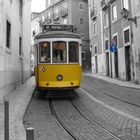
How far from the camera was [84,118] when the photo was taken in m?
9.95

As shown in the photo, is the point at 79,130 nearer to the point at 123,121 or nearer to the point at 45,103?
the point at 123,121

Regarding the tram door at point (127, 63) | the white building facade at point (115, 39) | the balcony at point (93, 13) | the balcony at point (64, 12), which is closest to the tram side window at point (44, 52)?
the white building facade at point (115, 39)

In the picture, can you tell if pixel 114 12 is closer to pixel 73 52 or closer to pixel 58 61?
pixel 73 52

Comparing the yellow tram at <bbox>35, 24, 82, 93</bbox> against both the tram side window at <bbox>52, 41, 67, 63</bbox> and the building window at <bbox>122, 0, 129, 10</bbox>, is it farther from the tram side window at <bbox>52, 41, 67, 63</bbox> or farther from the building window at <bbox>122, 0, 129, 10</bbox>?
the building window at <bbox>122, 0, 129, 10</bbox>

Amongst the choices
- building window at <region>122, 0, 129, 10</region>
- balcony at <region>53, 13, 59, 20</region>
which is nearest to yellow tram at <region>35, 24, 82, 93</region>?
building window at <region>122, 0, 129, 10</region>

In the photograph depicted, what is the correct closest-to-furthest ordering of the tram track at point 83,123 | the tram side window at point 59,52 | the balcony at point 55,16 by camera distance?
the tram track at point 83,123, the tram side window at point 59,52, the balcony at point 55,16

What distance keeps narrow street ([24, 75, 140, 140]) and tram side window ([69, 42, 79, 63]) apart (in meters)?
1.82

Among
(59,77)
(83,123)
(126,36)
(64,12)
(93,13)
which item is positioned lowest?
(83,123)

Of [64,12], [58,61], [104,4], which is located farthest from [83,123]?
[64,12]

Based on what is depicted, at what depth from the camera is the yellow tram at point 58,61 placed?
46.9 feet

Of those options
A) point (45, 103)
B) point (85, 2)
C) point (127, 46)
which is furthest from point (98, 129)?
point (85, 2)

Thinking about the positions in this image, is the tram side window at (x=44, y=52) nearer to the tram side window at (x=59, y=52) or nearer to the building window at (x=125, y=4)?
the tram side window at (x=59, y=52)

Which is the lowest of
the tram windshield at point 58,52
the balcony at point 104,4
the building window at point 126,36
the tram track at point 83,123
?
the tram track at point 83,123

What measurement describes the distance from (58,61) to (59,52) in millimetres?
431
